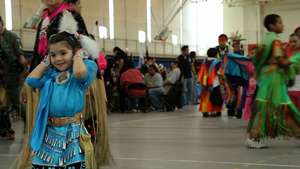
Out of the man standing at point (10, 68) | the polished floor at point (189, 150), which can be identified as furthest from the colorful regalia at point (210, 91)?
the man standing at point (10, 68)

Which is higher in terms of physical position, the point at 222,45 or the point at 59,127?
the point at 222,45

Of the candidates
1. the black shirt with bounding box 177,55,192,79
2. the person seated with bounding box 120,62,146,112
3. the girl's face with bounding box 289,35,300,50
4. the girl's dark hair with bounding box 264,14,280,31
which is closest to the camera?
the girl's dark hair with bounding box 264,14,280,31

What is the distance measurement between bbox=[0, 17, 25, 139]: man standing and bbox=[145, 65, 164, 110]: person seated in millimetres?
7640

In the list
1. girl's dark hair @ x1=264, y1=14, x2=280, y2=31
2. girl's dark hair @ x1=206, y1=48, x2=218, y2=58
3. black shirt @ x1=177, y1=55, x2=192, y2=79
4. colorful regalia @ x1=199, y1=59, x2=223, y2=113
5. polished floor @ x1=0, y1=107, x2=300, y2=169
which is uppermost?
girl's dark hair @ x1=264, y1=14, x2=280, y2=31

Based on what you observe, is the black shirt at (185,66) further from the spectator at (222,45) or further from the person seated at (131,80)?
the spectator at (222,45)

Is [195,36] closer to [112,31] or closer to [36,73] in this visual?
[112,31]

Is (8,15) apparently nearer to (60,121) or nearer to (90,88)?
(90,88)

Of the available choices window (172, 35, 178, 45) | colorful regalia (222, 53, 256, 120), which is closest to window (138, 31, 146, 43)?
window (172, 35, 178, 45)

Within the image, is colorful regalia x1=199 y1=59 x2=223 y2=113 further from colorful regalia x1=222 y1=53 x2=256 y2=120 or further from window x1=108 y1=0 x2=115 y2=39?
window x1=108 y1=0 x2=115 y2=39

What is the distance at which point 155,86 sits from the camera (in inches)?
624

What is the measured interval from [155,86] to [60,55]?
12400mm

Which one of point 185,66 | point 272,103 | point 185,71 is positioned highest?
point 185,66

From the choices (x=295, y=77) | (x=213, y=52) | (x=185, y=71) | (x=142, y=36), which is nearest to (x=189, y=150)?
(x=295, y=77)

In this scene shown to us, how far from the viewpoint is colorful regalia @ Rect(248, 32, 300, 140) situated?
6.64m
